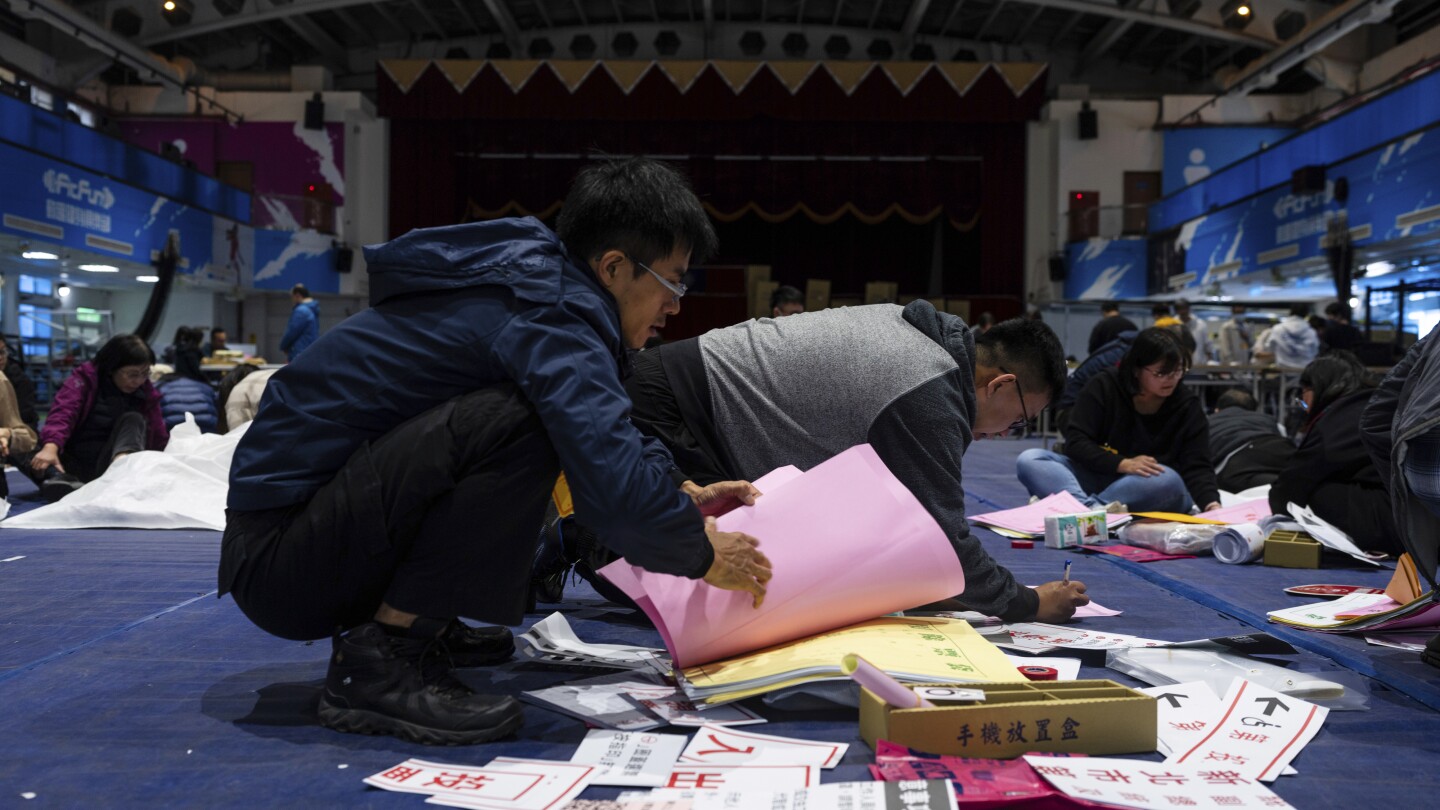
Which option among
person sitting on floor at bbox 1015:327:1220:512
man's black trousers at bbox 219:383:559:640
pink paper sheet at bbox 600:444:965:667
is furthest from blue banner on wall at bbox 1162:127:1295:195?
man's black trousers at bbox 219:383:559:640

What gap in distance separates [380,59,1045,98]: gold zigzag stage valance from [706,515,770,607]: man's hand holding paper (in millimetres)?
12558

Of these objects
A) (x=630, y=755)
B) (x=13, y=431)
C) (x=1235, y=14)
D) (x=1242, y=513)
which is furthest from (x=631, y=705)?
(x=1235, y=14)

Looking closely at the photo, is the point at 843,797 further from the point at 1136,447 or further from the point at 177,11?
the point at 177,11

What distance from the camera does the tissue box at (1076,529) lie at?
9.37 ft

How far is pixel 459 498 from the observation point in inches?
48.2

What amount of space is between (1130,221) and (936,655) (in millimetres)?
12804

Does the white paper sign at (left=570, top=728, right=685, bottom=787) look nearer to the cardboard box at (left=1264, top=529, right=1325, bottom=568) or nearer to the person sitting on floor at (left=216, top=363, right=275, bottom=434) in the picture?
the cardboard box at (left=1264, top=529, right=1325, bottom=568)

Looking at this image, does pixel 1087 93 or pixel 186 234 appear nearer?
pixel 186 234

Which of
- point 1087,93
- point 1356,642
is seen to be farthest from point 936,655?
point 1087,93

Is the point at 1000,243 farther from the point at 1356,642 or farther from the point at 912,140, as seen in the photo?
the point at 1356,642

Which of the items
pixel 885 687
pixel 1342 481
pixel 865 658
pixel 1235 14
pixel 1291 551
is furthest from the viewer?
pixel 1235 14

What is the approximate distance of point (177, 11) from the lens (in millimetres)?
12898

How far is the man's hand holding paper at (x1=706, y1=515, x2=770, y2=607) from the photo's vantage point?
1.25m

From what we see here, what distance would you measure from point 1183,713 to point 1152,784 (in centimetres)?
28
